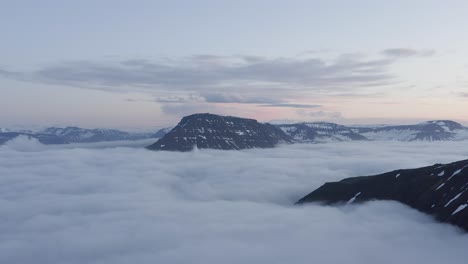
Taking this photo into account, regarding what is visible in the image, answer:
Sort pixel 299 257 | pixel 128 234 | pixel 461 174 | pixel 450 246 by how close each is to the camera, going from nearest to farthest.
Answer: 1. pixel 450 246
2. pixel 299 257
3. pixel 461 174
4. pixel 128 234

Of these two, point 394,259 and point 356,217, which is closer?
point 394,259

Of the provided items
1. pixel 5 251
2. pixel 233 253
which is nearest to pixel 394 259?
pixel 233 253

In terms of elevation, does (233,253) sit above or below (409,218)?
below

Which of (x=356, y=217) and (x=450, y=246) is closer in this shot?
(x=450, y=246)

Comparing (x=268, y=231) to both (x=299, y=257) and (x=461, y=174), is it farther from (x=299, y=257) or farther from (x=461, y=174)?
(x=461, y=174)

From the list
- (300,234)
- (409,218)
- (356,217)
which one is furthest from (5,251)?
(409,218)

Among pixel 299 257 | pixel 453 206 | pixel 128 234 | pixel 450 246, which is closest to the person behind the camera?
pixel 450 246

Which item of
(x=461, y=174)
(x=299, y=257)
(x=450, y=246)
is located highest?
(x=461, y=174)

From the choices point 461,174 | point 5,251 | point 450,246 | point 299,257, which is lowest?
point 5,251

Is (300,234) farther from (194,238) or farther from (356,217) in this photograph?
(194,238)
